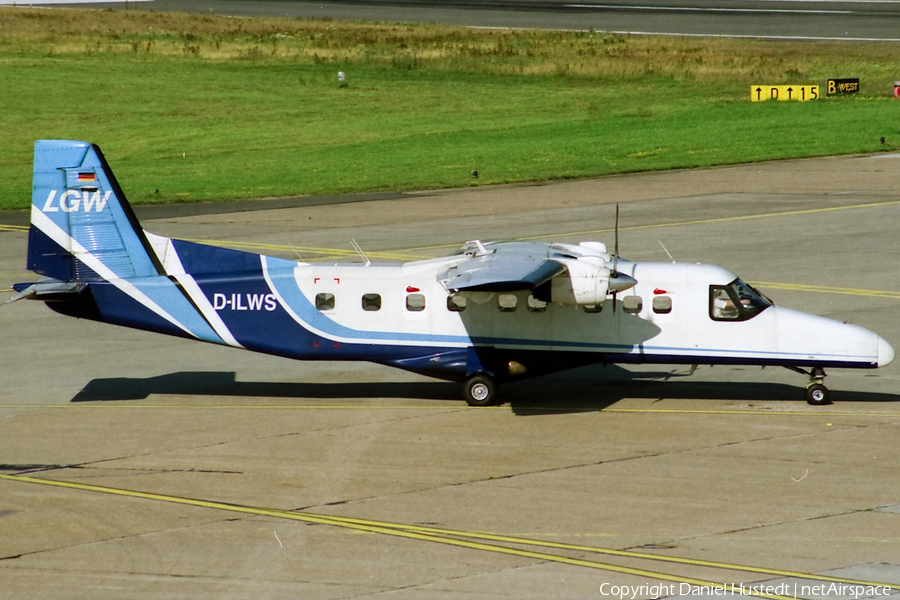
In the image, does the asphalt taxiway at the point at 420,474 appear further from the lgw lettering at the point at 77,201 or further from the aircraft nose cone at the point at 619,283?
the lgw lettering at the point at 77,201

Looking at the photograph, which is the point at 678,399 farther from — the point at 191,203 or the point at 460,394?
the point at 191,203

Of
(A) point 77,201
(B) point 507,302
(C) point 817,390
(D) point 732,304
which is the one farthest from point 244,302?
(C) point 817,390

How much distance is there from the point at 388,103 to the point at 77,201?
5048 centimetres

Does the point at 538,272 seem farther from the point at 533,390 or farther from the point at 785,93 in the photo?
the point at 785,93

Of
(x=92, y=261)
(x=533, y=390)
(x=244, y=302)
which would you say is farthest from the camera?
(x=533, y=390)

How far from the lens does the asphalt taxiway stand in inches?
569

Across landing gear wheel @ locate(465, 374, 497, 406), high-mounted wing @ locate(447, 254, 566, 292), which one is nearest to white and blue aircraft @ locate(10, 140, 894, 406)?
landing gear wheel @ locate(465, 374, 497, 406)

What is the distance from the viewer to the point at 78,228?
22.6 meters

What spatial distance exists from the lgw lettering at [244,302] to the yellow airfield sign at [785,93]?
5445 centimetres

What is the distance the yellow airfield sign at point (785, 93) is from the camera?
228 ft

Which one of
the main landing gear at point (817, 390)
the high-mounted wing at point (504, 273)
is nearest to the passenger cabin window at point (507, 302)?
the high-mounted wing at point (504, 273)

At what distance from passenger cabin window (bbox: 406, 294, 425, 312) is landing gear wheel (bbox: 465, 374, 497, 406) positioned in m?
1.79

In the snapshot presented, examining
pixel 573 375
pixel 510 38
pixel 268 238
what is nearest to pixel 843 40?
pixel 510 38

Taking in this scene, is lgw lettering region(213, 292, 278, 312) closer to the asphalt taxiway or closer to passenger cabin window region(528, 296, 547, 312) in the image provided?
the asphalt taxiway
